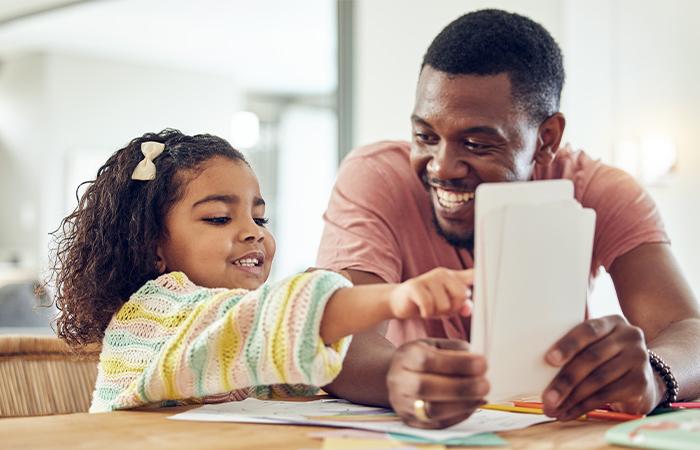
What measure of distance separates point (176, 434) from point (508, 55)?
1.03 m

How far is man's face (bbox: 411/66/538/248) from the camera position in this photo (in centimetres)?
164

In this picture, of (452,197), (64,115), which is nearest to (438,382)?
(452,197)

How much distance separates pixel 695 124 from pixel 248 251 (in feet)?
9.27

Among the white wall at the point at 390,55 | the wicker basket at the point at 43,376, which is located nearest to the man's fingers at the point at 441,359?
the wicker basket at the point at 43,376

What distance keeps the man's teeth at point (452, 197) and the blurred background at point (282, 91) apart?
2.47 ft

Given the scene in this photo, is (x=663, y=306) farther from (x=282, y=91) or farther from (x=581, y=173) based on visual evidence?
(x=282, y=91)

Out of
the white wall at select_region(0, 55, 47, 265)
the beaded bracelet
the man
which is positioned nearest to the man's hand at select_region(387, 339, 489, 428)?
the man

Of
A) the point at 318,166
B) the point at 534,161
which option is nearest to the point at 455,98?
the point at 534,161

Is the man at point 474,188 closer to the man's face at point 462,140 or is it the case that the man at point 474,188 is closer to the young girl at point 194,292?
the man's face at point 462,140

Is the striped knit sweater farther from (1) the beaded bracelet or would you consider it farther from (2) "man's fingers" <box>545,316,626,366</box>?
(1) the beaded bracelet

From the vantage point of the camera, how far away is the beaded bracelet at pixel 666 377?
1262mm

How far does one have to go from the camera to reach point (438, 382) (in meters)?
0.99

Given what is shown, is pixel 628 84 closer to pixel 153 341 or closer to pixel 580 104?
pixel 580 104

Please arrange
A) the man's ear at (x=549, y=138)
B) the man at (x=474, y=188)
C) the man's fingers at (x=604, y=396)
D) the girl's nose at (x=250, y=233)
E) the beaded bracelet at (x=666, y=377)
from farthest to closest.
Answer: the man's ear at (x=549, y=138), the man at (x=474, y=188), the girl's nose at (x=250, y=233), the beaded bracelet at (x=666, y=377), the man's fingers at (x=604, y=396)
